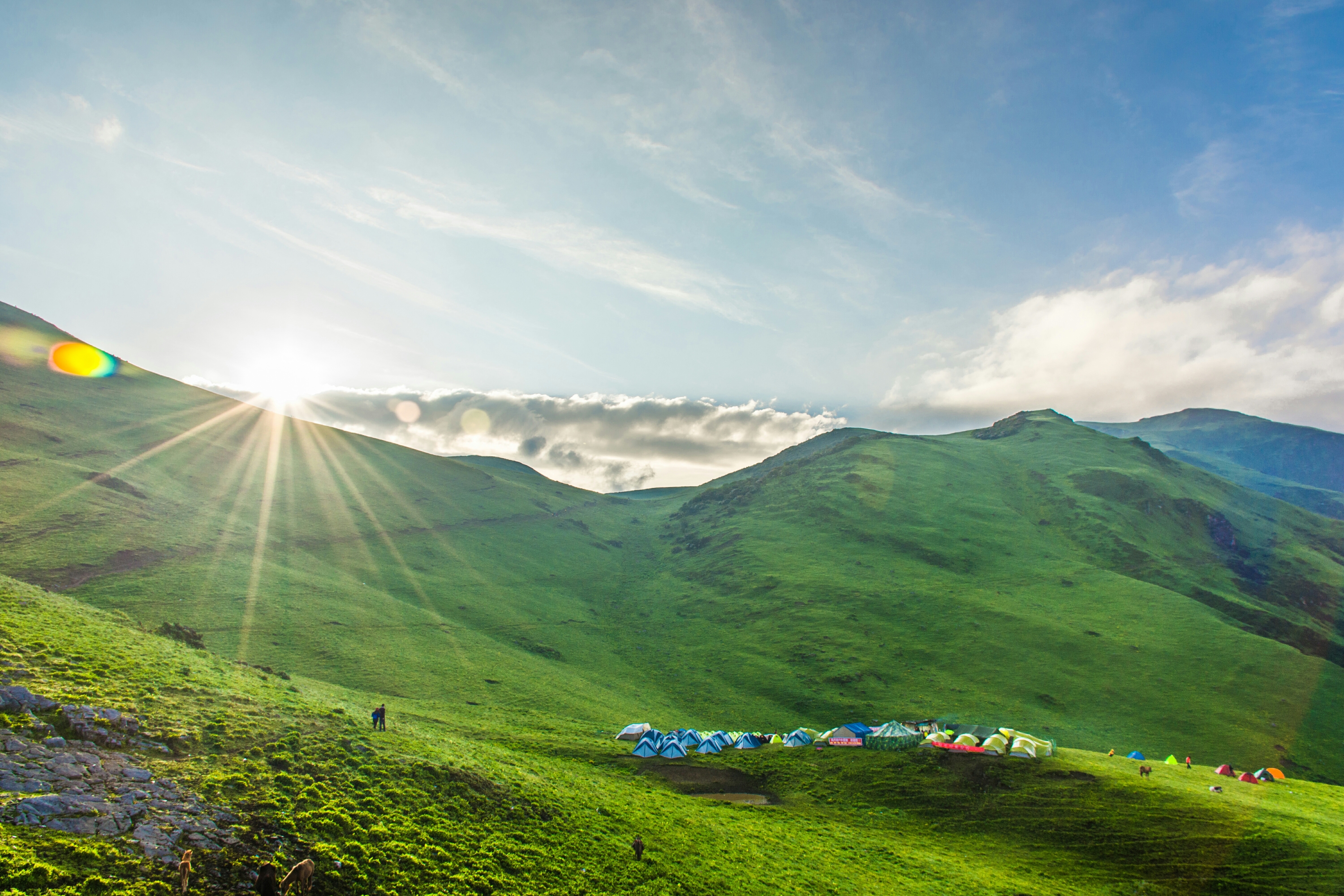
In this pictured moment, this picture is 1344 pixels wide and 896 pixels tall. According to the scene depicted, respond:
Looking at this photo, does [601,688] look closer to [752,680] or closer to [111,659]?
[752,680]

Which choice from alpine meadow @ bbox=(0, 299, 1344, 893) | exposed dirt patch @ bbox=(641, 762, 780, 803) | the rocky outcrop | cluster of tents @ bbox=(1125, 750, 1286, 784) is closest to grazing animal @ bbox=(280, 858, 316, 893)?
alpine meadow @ bbox=(0, 299, 1344, 893)

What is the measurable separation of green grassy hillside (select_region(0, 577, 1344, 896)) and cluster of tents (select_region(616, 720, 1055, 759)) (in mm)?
1371

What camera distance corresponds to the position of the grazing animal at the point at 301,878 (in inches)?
791

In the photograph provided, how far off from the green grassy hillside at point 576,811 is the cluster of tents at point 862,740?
4.50ft

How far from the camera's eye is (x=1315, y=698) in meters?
100

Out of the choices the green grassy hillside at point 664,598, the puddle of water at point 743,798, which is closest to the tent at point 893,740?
the puddle of water at point 743,798

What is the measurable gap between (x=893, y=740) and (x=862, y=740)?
9.71 ft

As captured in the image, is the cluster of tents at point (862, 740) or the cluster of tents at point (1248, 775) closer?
the cluster of tents at point (862, 740)

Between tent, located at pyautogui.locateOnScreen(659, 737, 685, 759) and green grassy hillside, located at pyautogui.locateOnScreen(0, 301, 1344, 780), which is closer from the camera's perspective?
tent, located at pyautogui.locateOnScreen(659, 737, 685, 759)

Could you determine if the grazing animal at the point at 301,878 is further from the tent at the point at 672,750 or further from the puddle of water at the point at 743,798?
the tent at the point at 672,750

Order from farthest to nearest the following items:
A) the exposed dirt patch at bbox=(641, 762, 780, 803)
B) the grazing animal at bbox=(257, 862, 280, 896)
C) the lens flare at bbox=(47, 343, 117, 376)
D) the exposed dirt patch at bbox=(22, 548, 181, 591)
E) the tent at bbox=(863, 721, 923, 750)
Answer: the lens flare at bbox=(47, 343, 117, 376) → the exposed dirt patch at bbox=(22, 548, 181, 591) → the tent at bbox=(863, 721, 923, 750) → the exposed dirt patch at bbox=(641, 762, 780, 803) → the grazing animal at bbox=(257, 862, 280, 896)

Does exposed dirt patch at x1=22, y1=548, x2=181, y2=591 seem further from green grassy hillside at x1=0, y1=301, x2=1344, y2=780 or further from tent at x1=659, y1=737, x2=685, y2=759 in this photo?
tent at x1=659, y1=737, x2=685, y2=759

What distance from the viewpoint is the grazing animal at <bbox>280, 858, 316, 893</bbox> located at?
791 inches

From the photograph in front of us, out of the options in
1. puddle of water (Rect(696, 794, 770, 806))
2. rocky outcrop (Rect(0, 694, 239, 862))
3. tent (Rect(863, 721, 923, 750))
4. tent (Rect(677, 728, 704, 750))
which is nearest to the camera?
rocky outcrop (Rect(0, 694, 239, 862))
